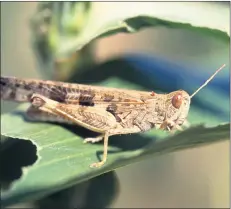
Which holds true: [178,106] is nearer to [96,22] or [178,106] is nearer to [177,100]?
[177,100]

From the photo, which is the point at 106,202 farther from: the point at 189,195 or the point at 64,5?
the point at 189,195

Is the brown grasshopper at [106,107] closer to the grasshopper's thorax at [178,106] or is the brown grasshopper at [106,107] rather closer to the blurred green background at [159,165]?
the grasshopper's thorax at [178,106]

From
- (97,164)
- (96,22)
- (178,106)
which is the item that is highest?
(96,22)

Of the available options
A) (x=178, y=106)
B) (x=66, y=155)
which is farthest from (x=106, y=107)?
(x=66, y=155)


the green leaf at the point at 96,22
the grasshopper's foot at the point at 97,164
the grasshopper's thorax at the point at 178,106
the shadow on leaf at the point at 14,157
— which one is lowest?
the grasshopper's foot at the point at 97,164

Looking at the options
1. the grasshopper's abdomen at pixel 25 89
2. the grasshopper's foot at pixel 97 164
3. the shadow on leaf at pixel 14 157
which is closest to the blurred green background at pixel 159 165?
the grasshopper's abdomen at pixel 25 89

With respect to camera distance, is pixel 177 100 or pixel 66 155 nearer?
pixel 66 155
